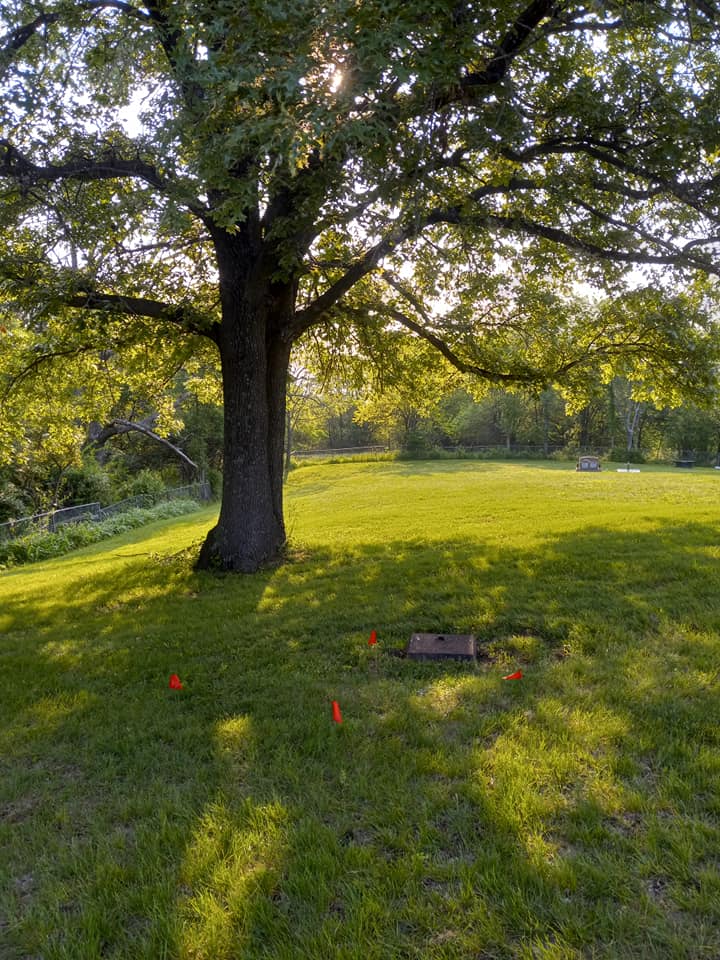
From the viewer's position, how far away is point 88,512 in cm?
2147

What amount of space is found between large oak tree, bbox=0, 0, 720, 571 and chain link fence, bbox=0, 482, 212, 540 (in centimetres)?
1036

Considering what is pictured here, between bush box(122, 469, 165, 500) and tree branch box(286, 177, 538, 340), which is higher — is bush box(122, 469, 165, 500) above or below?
below

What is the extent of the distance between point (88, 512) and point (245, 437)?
1572cm

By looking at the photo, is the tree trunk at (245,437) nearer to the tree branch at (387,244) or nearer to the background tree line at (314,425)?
the tree branch at (387,244)

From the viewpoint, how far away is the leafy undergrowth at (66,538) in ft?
52.4

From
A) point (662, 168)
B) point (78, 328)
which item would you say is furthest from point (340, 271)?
point (662, 168)

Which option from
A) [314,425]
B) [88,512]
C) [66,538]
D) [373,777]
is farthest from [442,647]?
[314,425]

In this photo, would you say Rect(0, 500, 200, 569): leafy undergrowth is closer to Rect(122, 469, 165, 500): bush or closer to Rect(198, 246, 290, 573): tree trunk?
Rect(122, 469, 165, 500): bush

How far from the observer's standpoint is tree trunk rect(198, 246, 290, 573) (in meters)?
8.33

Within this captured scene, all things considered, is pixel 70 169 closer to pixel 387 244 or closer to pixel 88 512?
pixel 387 244

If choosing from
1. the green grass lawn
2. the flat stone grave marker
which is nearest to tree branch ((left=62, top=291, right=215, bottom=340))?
the green grass lawn

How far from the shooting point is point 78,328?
319 inches

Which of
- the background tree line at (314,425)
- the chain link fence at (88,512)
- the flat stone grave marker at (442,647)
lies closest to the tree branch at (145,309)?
the background tree line at (314,425)

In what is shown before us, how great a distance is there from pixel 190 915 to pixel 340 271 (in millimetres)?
9070
